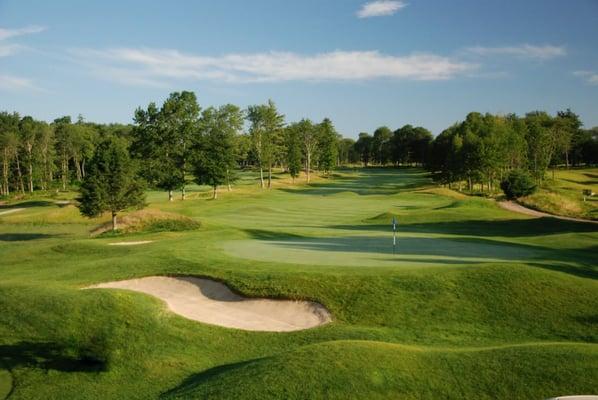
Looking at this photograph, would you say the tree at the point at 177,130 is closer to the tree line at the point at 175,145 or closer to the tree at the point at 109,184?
the tree line at the point at 175,145

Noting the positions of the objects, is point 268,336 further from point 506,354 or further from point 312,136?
point 312,136

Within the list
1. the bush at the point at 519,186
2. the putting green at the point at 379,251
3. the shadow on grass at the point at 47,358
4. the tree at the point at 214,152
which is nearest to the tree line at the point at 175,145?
the tree at the point at 214,152

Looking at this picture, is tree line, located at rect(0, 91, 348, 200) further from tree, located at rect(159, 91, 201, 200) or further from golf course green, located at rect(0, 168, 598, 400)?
golf course green, located at rect(0, 168, 598, 400)

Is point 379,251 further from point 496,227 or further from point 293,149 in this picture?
point 293,149

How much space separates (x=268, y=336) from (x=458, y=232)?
85.7 feet

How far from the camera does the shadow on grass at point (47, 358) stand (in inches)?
585

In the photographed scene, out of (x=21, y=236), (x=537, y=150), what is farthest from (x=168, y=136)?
(x=537, y=150)

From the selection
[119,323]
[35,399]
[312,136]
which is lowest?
[35,399]

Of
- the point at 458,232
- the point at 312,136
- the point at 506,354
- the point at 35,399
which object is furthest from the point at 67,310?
the point at 312,136

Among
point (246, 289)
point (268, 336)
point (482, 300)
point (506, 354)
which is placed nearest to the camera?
point (506, 354)

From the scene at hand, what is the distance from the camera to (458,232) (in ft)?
125

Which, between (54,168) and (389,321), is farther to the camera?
(54,168)

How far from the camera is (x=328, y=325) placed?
16.1 metres

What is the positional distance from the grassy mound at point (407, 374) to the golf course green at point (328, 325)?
1.3 inches
